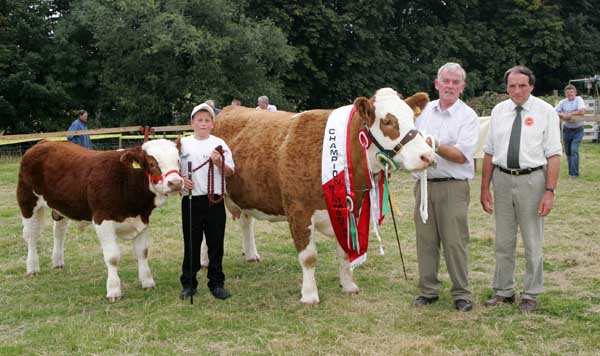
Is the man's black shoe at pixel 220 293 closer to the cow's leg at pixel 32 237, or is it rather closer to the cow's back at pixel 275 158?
the cow's back at pixel 275 158

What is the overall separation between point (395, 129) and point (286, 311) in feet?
6.16

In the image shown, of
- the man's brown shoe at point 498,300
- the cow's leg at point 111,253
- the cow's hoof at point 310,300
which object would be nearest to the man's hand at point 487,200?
the man's brown shoe at point 498,300

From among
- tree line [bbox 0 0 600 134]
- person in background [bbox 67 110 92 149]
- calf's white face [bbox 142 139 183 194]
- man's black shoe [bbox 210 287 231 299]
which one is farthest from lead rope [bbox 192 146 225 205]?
tree line [bbox 0 0 600 134]

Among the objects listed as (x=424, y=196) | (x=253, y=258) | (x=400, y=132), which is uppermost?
(x=400, y=132)

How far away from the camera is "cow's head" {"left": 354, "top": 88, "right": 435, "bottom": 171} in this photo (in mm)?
4820

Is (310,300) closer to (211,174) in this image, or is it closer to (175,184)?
(211,174)

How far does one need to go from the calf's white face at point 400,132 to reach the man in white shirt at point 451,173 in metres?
0.19

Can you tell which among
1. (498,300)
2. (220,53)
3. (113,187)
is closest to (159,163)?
(113,187)

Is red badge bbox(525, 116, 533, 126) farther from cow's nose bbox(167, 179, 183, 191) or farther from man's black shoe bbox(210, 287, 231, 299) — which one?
man's black shoe bbox(210, 287, 231, 299)

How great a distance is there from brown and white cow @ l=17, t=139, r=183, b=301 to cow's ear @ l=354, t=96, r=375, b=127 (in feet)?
5.61

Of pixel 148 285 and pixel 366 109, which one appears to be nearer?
pixel 366 109

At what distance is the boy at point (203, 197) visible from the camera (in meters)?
5.67

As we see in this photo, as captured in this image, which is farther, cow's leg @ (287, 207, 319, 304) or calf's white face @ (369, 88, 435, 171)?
cow's leg @ (287, 207, 319, 304)

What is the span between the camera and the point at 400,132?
4988 millimetres
